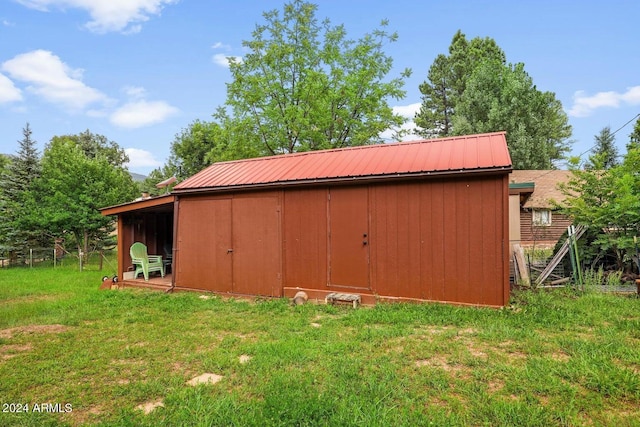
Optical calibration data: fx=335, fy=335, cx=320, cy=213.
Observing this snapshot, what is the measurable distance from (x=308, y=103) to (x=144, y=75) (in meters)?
7.43

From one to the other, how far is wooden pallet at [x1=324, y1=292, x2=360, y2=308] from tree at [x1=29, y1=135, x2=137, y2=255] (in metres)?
11.0

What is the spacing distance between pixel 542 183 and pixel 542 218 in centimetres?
197

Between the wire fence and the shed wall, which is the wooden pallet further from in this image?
the wire fence

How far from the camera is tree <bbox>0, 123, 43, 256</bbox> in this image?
42.8 ft

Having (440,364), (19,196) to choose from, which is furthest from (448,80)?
(19,196)

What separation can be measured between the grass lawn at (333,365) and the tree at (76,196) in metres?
8.77

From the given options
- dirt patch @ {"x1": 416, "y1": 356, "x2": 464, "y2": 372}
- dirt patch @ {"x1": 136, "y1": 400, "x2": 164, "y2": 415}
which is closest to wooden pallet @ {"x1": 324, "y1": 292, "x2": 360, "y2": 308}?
dirt patch @ {"x1": 416, "y1": 356, "x2": 464, "y2": 372}

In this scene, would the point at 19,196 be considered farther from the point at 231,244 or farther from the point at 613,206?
the point at 613,206

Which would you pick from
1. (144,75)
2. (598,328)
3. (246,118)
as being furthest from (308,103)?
(598,328)

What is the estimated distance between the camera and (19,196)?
13711 mm

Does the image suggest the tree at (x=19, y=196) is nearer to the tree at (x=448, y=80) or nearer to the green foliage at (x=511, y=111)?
the green foliage at (x=511, y=111)

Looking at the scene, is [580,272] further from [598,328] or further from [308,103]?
[308,103]

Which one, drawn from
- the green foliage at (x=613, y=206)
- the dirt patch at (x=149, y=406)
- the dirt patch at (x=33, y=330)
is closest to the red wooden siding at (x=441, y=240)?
the green foliage at (x=613, y=206)

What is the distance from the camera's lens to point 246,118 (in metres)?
17.3
